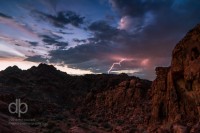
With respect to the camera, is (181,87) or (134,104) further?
(134,104)

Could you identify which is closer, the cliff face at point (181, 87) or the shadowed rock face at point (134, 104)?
the cliff face at point (181, 87)

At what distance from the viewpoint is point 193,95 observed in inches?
1003

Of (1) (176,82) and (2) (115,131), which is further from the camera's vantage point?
(2) (115,131)

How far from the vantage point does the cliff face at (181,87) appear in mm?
25172

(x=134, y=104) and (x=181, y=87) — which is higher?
(x=181, y=87)

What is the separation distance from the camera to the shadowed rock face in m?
25.4

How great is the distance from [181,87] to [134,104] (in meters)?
19.9

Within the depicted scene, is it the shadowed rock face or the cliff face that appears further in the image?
the shadowed rock face

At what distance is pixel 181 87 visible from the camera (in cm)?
2786

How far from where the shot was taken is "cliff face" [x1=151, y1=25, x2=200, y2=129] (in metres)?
25.2

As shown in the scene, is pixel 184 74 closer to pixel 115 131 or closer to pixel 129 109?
pixel 115 131

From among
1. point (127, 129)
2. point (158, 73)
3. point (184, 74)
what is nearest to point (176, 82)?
point (184, 74)

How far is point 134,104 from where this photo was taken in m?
47.1

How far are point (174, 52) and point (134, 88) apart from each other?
21.9 meters
